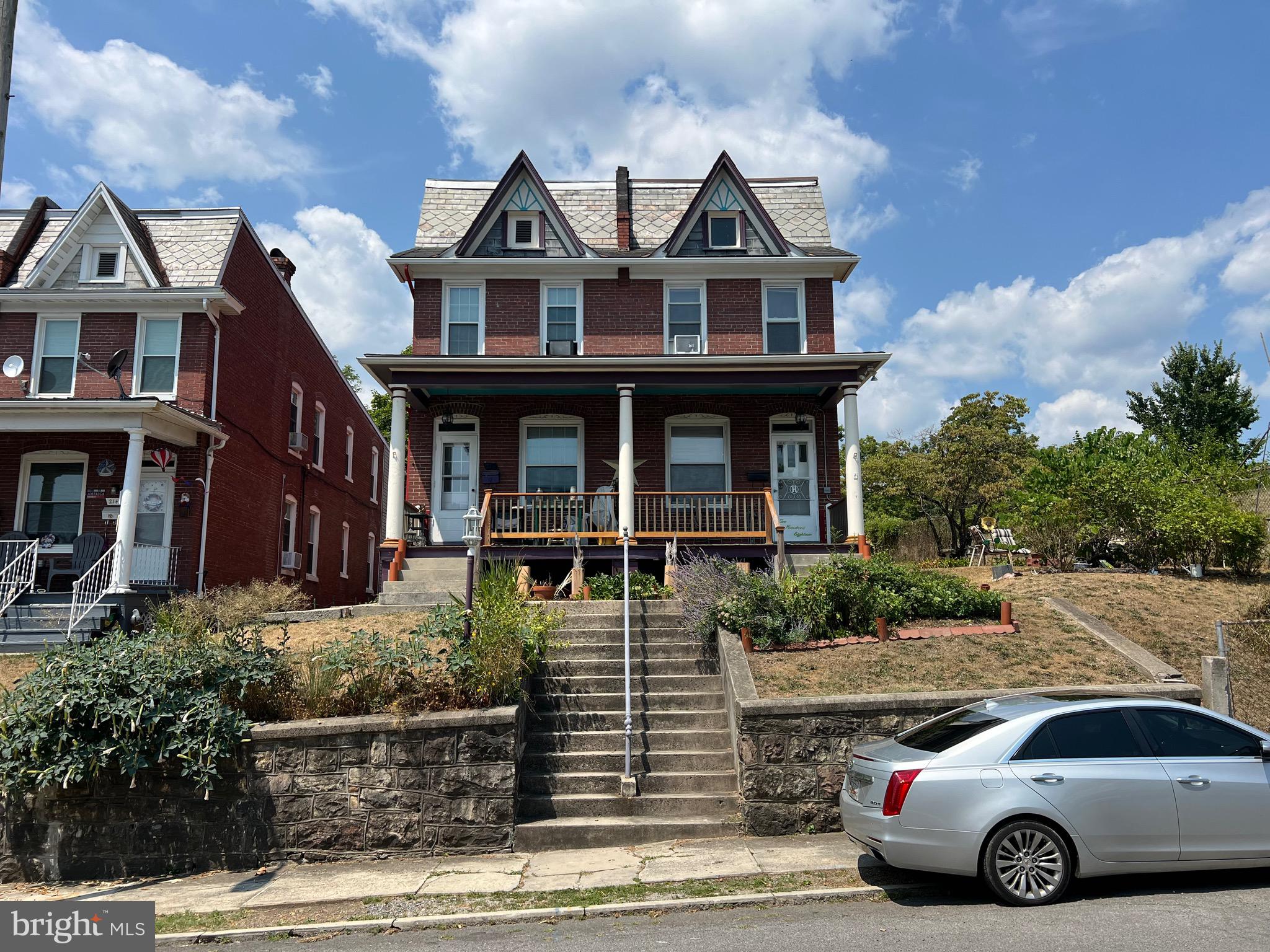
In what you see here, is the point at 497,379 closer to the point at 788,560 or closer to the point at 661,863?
the point at 788,560

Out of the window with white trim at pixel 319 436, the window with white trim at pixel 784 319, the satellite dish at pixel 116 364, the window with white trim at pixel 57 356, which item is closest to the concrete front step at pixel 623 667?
the window with white trim at pixel 784 319

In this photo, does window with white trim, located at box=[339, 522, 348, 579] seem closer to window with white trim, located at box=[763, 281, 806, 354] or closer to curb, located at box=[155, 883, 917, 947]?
window with white trim, located at box=[763, 281, 806, 354]

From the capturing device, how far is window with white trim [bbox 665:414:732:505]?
61.1ft

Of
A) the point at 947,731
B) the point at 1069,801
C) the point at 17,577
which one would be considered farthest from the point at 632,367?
the point at 1069,801

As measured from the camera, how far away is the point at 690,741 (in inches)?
372

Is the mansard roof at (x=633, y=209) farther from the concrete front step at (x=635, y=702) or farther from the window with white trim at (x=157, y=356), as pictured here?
the concrete front step at (x=635, y=702)

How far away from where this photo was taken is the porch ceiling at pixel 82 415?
1527 cm

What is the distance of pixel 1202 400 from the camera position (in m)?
36.5

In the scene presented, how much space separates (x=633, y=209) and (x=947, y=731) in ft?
53.4

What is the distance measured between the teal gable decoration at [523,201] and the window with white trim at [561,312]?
172 cm

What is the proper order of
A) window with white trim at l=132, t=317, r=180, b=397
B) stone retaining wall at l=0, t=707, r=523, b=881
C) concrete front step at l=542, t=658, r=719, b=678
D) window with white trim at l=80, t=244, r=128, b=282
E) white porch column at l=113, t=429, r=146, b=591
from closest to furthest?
stone retaining wall at l=0, t=707, r=523, b=881, concrete front step at l=542, t=658, r=719, b=678, white porch column at l=113, t=429, r=146, b=591, window with white trim at l=132, t=317, r=180, b=397, window with white trim at l=80, t=244, r=128, b=282

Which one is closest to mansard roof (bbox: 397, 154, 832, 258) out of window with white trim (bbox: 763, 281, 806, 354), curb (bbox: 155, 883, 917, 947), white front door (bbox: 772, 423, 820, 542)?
window with white trim (bbox: 763, 281, 806, 354)

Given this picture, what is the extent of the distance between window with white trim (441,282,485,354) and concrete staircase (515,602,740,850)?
29.7 ft

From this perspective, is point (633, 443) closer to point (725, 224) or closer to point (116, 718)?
point (725, 224)
